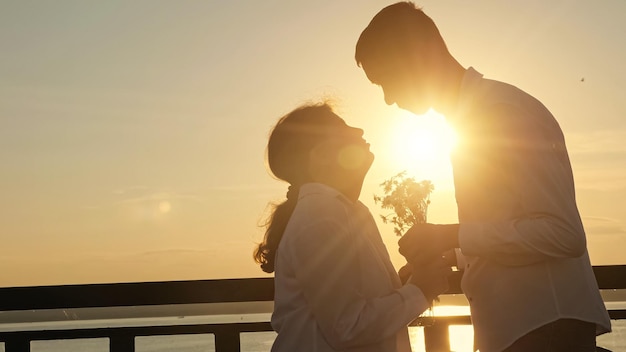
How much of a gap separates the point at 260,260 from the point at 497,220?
3.01 feet

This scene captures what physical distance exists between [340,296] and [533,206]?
0.65 m

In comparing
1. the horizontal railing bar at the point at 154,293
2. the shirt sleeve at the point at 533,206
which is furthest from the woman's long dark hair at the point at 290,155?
the horizontal railing bar at the point at 154,293

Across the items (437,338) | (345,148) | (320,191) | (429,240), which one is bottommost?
(437,338)

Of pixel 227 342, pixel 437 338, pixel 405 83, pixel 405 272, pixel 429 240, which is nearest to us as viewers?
pixel 429 240

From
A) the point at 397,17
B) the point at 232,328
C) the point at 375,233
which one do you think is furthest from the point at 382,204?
the point at 232,328

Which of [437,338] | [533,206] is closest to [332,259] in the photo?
[533,206]

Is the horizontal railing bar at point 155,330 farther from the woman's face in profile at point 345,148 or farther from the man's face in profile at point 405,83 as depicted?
the man's face in profile at point 405,83

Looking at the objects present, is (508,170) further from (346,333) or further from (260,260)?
(260,260)

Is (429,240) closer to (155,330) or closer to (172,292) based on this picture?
(172,292)

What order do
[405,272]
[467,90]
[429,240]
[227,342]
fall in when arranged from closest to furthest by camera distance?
[429,240] < [467,90] < [405,272] < [227,342]

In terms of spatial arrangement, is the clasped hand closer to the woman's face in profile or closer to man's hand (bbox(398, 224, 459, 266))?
man's hand (bbox(398, 224, 459, 266))

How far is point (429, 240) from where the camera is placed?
2418 mm

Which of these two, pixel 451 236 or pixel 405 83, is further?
pixel 405 83

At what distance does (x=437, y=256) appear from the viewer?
2.49m
